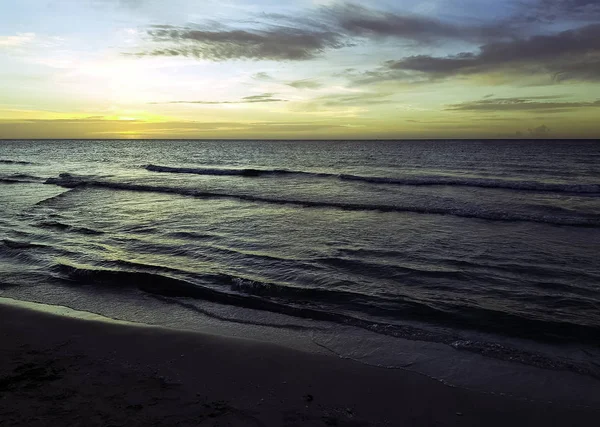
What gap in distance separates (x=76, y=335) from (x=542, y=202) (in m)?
22.5

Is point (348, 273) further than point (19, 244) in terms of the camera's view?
No

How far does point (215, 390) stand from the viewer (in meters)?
4.89

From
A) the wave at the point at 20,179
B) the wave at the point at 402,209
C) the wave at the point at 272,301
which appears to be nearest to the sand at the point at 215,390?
the wave at the point at 272,301

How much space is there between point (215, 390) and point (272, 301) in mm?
3119

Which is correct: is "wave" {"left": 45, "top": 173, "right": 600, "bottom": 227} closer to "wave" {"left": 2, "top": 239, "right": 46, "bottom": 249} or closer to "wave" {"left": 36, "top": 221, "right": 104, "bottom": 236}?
"wave" {"left": 36, "top": 221, "right": 104, "bottom": 236}

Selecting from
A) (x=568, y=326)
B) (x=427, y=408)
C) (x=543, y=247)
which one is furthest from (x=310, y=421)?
(x=543, y=247)

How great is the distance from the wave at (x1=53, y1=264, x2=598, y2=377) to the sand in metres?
1.21

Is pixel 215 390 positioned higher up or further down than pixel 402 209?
further down

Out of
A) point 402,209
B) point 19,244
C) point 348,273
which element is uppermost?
point 402,209

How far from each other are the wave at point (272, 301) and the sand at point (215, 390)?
1208 mm

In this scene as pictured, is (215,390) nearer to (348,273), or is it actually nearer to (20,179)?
(348,273)

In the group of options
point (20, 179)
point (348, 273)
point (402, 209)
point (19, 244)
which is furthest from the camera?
point (20, 179)

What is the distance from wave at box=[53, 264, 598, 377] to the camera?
6039 millimetres

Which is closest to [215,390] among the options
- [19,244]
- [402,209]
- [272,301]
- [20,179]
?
[272,301]
